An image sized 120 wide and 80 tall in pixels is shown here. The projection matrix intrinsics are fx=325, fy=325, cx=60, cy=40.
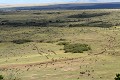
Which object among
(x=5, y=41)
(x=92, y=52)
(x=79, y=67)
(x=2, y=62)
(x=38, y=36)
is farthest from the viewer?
(x=38, y=36)

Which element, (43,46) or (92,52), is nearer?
(92,52)

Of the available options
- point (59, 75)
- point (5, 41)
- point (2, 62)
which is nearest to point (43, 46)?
point (5, 41)

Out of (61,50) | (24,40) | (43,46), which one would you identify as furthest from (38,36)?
(61,50)

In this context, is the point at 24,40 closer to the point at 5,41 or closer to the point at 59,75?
the point at 5,41

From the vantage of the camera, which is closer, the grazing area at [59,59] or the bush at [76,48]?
the grazing area at [59,59]

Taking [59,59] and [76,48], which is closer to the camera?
[59,59]

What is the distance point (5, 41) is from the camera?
3159 inches

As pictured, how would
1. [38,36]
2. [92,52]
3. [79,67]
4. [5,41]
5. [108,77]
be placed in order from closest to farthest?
1. [108,77]
2. [79,67]
3. [92,52]
4. [5,41]
5. [38,36]

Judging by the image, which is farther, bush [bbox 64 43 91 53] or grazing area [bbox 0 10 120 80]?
bush [bbox 64 43 91 53]

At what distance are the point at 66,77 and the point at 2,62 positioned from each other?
14851 mm

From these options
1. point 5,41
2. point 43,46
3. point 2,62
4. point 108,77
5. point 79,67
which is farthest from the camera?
point 5,41

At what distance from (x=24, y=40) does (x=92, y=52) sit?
2354cm

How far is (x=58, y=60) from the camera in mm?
55719

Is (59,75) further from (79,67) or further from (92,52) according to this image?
(92,52)
